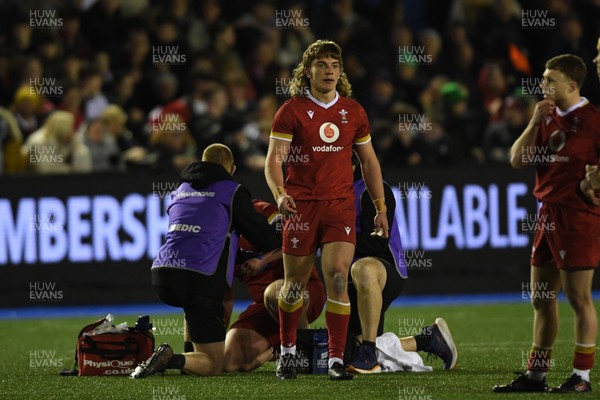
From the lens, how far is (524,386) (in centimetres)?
838

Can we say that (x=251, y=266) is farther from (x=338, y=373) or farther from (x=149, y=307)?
(x=149, y=307)

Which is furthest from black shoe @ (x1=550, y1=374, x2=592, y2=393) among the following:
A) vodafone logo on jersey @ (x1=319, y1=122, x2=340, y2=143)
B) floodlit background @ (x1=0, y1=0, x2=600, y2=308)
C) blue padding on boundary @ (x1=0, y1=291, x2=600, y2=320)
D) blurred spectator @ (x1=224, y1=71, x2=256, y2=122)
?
blurred spectator @ (x1=224, y1=71, x2=256, y2=122)

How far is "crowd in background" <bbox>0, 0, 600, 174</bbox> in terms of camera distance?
16.5m

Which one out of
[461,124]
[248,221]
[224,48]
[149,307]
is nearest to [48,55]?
[224,48]

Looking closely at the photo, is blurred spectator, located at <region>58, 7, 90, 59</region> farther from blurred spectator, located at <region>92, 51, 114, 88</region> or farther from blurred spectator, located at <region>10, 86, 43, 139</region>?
blurred spectator, located at <region>10, 86, 43, 139</region>

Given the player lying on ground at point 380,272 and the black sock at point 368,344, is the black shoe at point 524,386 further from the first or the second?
the player lying on ground at point 380,272

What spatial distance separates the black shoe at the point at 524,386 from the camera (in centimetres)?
835

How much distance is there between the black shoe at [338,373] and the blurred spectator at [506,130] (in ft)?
29.5

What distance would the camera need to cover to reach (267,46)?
19.0 meters

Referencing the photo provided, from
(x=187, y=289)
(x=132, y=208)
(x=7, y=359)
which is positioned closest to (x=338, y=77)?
(x=187, y=289)

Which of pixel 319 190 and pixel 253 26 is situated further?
pixel 253 26

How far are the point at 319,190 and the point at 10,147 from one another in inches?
295

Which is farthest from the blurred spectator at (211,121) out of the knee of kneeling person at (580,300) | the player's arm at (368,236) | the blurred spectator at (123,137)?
the knee of kneeling person at (580,300)

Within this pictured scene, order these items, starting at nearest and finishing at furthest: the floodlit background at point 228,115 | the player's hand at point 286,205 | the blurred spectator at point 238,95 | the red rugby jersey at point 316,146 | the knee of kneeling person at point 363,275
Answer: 1. the player's hand at point 286,205
2. the red rugby jersey at point 316,146
3. the knee of kneeling person at point 363,275
4. the floodlit background at point 228,115
5. the blurred spectator at point 238,95
